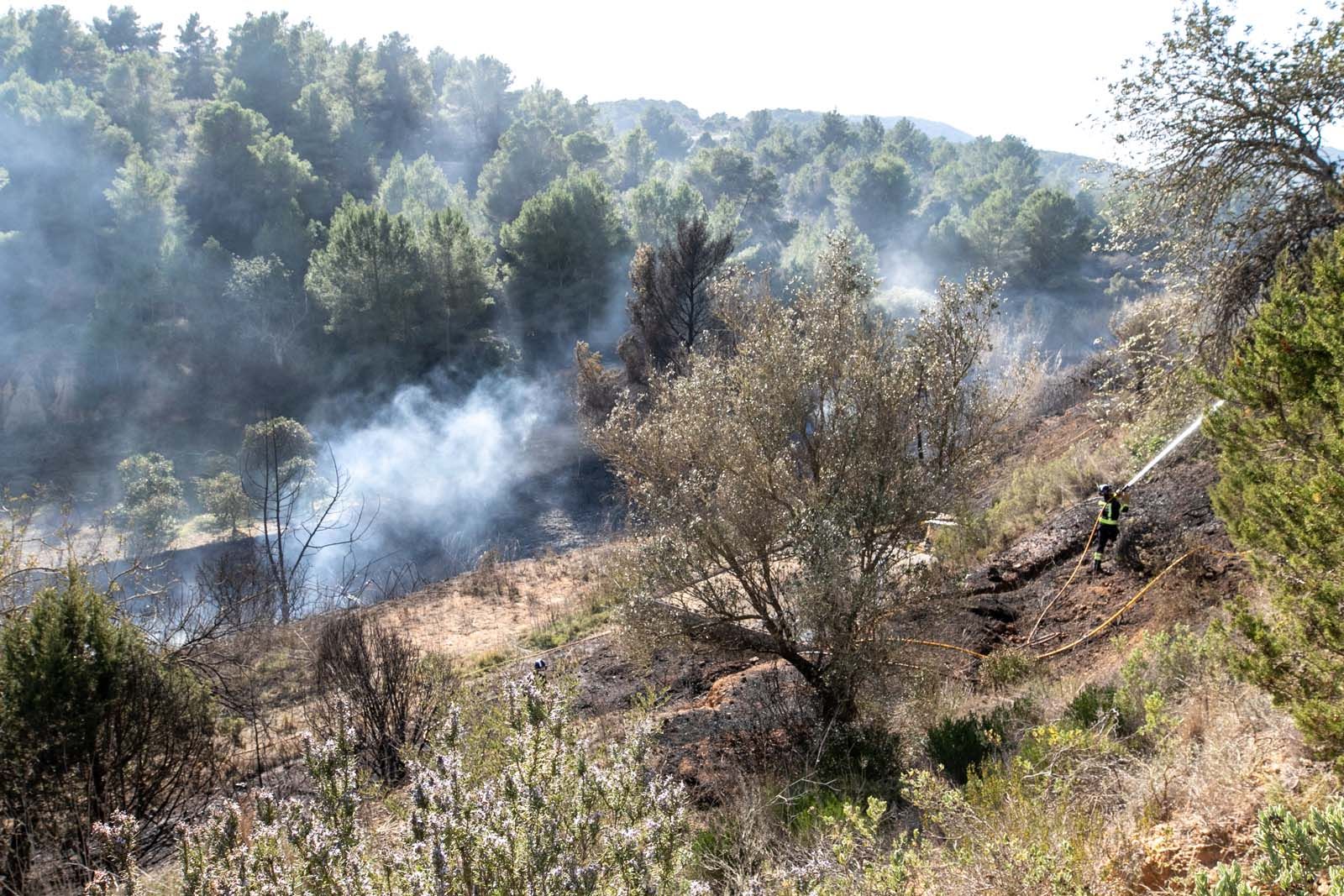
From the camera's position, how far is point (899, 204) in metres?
61.5

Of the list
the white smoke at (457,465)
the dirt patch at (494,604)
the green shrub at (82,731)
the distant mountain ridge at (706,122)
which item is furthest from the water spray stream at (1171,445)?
the distant mountain ridge at (706,122)

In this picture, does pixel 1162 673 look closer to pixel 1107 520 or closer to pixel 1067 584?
pixel 1107 520

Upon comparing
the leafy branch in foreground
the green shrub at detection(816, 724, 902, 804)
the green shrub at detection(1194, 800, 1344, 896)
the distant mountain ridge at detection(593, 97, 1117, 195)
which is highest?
the distant mountain ridge at detection(593, 97, 1117, 195)

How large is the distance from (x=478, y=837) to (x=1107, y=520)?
8.02 m

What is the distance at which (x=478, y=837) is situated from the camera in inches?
108

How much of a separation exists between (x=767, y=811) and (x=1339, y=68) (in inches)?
335

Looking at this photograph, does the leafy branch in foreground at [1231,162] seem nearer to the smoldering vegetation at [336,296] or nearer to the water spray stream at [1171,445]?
the water spray stream at [1171,445]

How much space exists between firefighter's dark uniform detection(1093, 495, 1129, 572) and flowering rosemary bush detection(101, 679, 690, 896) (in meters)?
7.18

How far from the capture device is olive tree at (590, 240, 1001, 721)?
668cm

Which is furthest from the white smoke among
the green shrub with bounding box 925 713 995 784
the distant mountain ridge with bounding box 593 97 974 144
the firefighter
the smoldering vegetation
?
the distant mountain ridge with bounding box 593 97 974 144

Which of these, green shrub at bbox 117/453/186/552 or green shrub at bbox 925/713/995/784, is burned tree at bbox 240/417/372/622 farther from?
green shrub at bbox 925/713/995/784

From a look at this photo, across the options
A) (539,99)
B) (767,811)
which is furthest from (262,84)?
(767,811)

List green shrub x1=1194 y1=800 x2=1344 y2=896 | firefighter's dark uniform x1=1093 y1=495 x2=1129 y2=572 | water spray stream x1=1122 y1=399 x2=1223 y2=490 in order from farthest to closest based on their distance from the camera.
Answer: water spray stream x1=1122 y1=399 x2=1223 y2=490, firefighter's dark uniform x1=1093 y1=495 x2=1129 y2=572, green shrub x1=1194 y1=800 x2=1344 y2=896

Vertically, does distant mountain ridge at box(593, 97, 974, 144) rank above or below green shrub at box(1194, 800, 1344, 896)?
above
